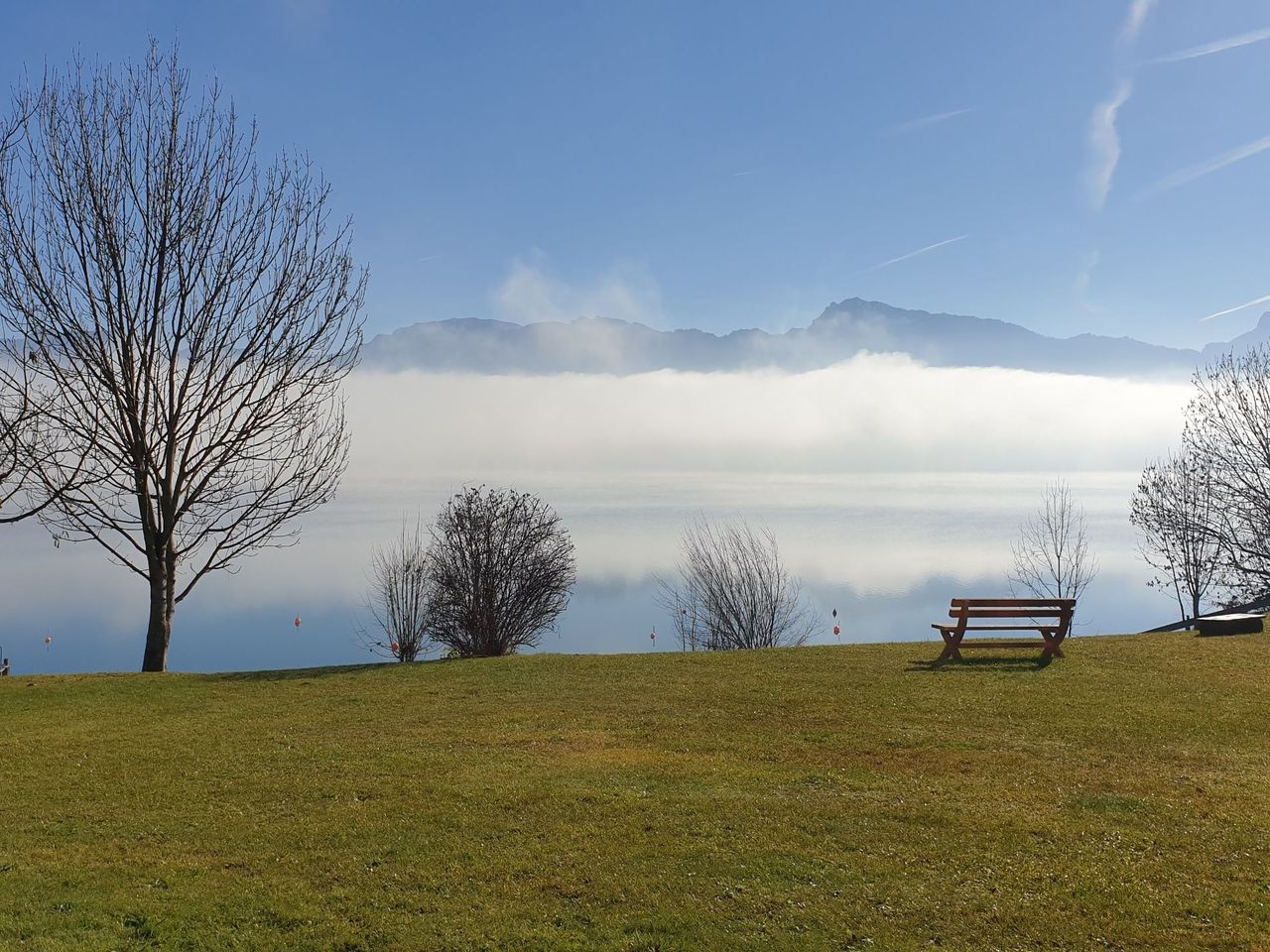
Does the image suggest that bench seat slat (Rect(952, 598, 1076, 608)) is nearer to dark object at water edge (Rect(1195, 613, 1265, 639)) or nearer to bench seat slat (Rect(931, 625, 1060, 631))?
bench seat slat (Rect(931, 625, 1060, 631))

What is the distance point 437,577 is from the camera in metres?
38.4

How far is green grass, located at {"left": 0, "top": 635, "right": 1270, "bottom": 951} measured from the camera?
7188 mm

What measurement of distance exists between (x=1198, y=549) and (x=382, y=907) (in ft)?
143

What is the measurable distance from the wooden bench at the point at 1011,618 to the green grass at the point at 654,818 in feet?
6.13

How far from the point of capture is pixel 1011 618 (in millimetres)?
18422

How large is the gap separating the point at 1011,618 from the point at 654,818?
11.5 m

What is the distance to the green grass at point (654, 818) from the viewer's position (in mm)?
7188

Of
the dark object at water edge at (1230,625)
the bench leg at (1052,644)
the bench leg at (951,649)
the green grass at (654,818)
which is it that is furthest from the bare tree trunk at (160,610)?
the dark object at water edge at (1230,625)

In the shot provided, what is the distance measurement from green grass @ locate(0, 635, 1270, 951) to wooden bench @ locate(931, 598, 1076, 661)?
6.13 feet

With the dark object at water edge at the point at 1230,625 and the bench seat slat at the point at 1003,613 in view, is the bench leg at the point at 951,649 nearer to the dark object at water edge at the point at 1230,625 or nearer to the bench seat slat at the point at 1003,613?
the bench seat slat at the point at 1003,613

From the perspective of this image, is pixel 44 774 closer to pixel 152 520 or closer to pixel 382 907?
pixel 382 907

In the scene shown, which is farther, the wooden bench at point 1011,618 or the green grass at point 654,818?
the wooden bench at point 1011,618

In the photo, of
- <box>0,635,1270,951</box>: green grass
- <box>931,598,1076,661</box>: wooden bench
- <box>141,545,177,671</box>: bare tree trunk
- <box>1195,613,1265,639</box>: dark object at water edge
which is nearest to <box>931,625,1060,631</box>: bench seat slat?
<box>931,598,1076,661</box>: wooden bench

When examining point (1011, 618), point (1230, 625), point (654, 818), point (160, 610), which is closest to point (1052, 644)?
point (1011, 618)
